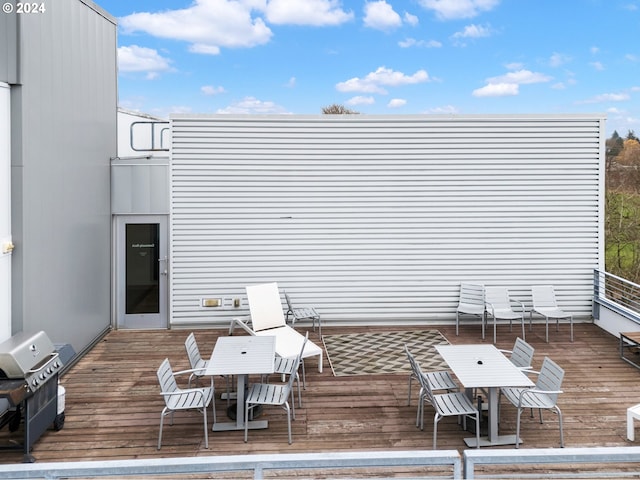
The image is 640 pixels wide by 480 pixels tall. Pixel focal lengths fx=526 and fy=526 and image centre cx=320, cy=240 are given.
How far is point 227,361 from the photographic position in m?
5.23

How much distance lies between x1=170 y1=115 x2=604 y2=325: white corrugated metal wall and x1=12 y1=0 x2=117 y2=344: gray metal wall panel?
129 cm

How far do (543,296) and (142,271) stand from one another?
6.80 m

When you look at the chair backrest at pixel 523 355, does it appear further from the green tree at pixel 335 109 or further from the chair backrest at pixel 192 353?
the green tree at pixel 335 109

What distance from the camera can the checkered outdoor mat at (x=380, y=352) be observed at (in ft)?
22.6

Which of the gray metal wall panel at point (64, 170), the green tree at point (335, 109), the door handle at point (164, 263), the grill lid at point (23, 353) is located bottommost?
the grill lid at point (23, 353)

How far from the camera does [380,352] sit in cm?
761

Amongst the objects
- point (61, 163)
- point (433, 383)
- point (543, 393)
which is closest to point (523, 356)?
point (543, 393)

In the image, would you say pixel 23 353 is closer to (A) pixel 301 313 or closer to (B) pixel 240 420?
(B) pixel 240 420

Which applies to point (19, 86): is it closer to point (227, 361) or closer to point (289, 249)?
point (227, 361)

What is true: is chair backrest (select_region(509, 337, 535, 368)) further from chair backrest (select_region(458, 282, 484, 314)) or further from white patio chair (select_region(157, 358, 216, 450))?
white patio chair (select_region(157, 358, 216, 450))

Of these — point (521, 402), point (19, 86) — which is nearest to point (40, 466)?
point (521, 402)

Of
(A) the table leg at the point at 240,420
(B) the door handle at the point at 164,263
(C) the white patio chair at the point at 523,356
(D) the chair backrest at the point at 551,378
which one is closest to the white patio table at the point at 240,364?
(A) the table leg at the point at 240,420

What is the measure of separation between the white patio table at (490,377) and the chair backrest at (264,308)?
3.02 m

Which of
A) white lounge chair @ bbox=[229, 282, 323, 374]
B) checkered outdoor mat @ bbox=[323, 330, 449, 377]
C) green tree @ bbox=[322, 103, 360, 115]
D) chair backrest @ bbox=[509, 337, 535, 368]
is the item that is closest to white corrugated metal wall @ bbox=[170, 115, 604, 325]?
checkered outdoor mat @ bbox=[323, 330, 449, 377]
